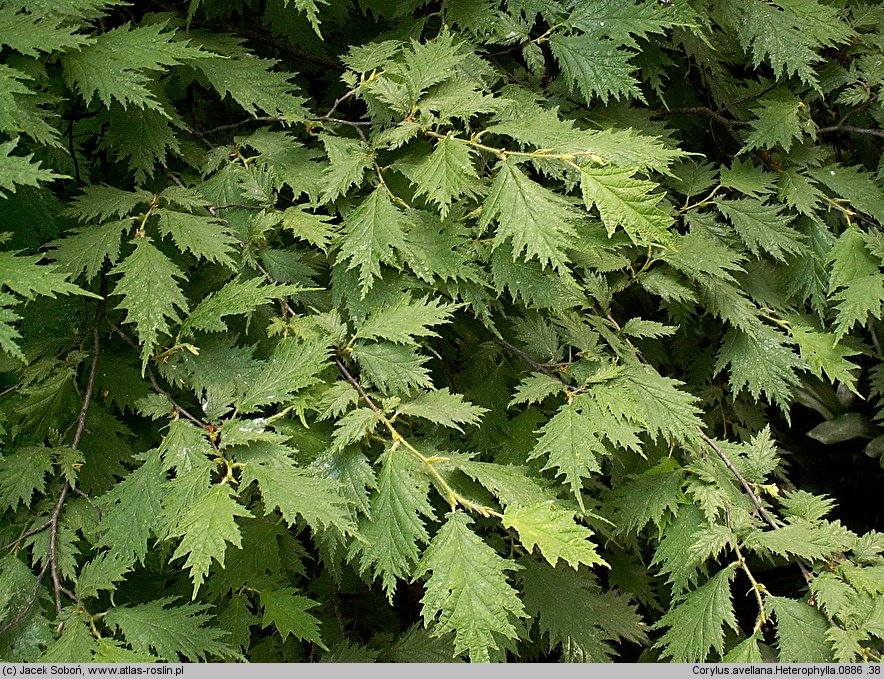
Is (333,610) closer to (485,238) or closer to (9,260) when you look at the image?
(485,238)

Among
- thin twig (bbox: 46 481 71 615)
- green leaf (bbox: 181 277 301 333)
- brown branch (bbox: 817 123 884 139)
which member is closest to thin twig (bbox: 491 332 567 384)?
green leaf (bbox: 181 277 301 333)

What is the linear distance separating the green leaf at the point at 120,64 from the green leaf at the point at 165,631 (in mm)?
756

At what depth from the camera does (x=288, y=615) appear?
1.24 m

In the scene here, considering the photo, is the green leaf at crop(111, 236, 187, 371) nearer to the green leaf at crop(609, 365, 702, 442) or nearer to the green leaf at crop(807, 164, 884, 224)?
the green leaf at crop(609, 365, 702, 442)

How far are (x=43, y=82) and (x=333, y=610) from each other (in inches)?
45.1

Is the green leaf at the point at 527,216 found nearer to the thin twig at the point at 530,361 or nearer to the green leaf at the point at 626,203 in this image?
the green leaf at the point at 626,203

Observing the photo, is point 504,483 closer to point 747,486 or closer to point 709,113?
point 747,486

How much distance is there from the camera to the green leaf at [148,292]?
1076 millimetres

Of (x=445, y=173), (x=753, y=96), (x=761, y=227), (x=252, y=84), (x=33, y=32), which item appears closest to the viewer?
(x=33, y=32)

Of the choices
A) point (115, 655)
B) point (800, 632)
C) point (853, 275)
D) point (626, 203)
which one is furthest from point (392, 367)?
point (853, 275)

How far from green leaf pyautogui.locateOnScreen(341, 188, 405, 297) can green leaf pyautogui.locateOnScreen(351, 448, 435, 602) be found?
0.91 ft

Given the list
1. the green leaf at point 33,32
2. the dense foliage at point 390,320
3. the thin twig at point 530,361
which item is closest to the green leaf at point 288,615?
the dense foliage at point 390,320

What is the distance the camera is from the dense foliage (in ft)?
3.51

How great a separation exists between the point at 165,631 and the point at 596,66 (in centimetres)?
121
